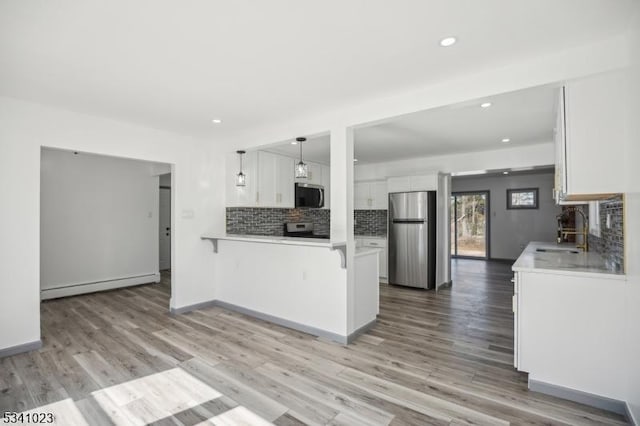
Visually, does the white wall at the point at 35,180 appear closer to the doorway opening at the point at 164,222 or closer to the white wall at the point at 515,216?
the doorway opening at the point at 164,222

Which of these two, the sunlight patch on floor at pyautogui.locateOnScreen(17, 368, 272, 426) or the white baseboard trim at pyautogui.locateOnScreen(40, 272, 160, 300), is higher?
the white baseboard trim at pyautogui.locateOnScreen(40, 272, 160, 300)

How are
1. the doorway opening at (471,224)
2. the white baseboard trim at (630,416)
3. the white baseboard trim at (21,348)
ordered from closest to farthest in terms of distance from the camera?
1. the white baseboard trim at (630,416)
2. the white baseboard trim at (21,348)
3. the doorway opening at (471,224)

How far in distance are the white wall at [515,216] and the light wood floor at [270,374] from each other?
5.39m

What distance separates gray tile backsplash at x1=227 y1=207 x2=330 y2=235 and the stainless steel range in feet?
0.31

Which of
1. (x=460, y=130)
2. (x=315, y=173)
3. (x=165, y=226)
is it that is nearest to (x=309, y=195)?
(x=315, y=173)

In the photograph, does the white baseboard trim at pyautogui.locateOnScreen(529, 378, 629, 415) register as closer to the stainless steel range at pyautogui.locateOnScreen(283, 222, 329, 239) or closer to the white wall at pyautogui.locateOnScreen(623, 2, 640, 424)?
the white wall at pyautogui.locateOnScreen(623, 2, 640, 424)

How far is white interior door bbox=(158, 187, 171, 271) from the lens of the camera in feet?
24.7

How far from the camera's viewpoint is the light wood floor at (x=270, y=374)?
85.5 inches

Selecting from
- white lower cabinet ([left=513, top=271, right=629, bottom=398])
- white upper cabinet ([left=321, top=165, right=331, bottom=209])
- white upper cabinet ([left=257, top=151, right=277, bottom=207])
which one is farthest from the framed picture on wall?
white lower cabinet ([left=513, top=271, right=629, bottom=398])

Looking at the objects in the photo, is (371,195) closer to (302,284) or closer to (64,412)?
(302,284)

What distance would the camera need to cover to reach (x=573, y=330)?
2.30 meters

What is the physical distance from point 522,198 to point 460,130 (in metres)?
5.96

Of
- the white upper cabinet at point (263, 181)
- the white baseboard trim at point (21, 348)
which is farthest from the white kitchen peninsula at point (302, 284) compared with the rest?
the white baseboard trim at point (21, 348)

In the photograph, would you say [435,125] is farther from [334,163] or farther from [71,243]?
[71,243]
